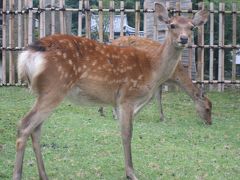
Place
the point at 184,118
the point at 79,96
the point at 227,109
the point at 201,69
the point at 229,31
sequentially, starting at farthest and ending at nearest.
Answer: the point at 229,31 < the point at 201,69 < the point at 227,109 < the point at 184,118 < the point at 79,96

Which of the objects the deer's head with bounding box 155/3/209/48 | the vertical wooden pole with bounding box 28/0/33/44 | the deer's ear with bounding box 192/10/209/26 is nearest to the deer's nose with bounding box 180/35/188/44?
the deer's head with bounding box 155/3/209/48

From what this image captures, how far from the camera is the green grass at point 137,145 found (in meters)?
Result: 6.77

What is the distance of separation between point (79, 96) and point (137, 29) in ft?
27.6

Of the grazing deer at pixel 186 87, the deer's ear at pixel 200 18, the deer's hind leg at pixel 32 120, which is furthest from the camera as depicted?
the grazing deer at pixel 186 87

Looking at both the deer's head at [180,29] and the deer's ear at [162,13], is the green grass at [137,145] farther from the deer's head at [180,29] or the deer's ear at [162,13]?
the deer's ear at [162,13]

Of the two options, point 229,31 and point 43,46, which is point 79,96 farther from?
→ point 229,31

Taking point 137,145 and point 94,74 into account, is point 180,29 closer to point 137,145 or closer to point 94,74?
point 94,74

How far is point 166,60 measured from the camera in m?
7.09

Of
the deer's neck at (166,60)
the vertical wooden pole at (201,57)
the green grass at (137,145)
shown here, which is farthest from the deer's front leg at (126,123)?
the vertical wooden pole at (201,57)

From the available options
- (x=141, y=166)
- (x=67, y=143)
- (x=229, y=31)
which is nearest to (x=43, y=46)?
(x=141, y=166)

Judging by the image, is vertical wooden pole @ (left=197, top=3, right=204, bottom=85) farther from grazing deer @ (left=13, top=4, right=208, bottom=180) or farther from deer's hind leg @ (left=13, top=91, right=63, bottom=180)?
deer's hind leg @ (left=13, top=91, right=63, bottom=180)

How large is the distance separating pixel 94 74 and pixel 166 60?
1.02 meters

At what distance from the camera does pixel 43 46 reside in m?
6.10

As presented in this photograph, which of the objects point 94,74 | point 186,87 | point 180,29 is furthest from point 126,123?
point 186,87
